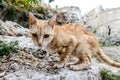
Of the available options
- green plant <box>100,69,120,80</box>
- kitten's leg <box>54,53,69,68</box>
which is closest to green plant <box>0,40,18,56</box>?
kitten's leg <box>54,53,69,68</box>

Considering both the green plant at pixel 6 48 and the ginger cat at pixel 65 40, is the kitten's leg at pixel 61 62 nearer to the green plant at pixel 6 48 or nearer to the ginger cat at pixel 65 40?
the ginger cat at pixel 65 40

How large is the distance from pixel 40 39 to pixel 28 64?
89 centimetres

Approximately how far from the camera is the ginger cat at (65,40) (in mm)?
4789

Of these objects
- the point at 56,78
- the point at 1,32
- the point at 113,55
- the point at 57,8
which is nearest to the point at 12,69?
the point at 56,78

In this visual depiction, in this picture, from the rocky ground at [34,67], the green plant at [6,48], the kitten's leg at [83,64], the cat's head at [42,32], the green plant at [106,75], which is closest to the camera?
the cat's head at [42,32]

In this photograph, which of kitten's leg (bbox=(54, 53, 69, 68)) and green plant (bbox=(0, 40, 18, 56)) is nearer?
kitten's leg (bbox=(54, 53, 69, 68))

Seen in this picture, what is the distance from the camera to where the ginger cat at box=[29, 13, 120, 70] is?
4789mm

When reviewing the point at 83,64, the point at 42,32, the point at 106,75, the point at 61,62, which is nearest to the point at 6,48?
the point at 61,62

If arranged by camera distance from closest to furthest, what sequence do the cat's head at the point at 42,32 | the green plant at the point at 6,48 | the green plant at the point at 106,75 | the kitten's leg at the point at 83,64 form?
1. the cat's head at the point at 42,32
2. the kitten's leg at the point at 83,64
3. the green plant at the point at 106,75
4. the green plant at the point at 6,48

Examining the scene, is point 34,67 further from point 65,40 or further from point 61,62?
point 65,40

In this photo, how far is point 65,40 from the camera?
198 inches

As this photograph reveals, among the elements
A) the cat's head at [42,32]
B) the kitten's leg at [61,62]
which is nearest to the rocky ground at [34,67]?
the kitten's leg at [61,62]

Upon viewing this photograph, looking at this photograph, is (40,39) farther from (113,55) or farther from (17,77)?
(113,55)

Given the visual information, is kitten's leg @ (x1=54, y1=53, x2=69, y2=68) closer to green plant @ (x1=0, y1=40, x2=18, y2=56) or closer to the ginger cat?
the ginger cat
